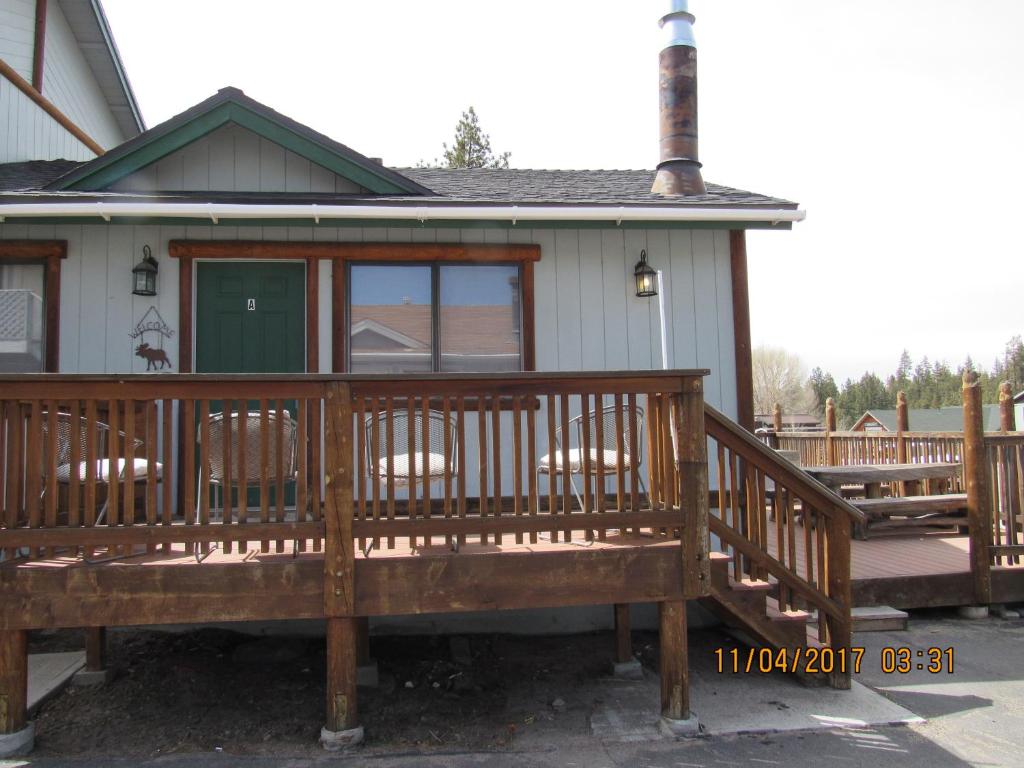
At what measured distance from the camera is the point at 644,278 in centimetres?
567

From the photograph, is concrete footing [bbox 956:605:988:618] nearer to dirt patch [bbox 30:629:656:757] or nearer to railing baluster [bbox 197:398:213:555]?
dirt patch [bbox 30:629:656:757]

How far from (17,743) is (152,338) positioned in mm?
2842

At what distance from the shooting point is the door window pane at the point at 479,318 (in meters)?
5.67

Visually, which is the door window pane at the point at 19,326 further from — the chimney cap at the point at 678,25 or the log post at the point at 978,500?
the log post at the point at 978,500

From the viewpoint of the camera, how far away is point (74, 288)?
17.5 feet

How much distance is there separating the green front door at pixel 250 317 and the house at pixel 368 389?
0.05 feet

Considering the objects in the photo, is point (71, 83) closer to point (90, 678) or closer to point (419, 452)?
point (90, 678)

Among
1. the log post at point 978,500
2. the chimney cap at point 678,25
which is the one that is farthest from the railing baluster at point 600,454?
the chimney cap at point 678,25

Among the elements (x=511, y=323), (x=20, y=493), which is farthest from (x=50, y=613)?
(x=511, y=323)

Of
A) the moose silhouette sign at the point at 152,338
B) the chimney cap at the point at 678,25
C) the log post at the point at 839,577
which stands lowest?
the log post at the point at 839,577

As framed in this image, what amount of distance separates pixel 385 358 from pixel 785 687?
3.61 m

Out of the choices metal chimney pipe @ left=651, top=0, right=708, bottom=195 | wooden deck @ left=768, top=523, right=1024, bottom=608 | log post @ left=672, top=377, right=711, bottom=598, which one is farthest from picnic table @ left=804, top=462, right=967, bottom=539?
log post @ left=672, top=377, right=711, bottom=598

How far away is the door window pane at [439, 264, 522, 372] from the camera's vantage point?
567 centimetres

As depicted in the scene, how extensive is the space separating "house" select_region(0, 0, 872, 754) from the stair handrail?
0.02 m
